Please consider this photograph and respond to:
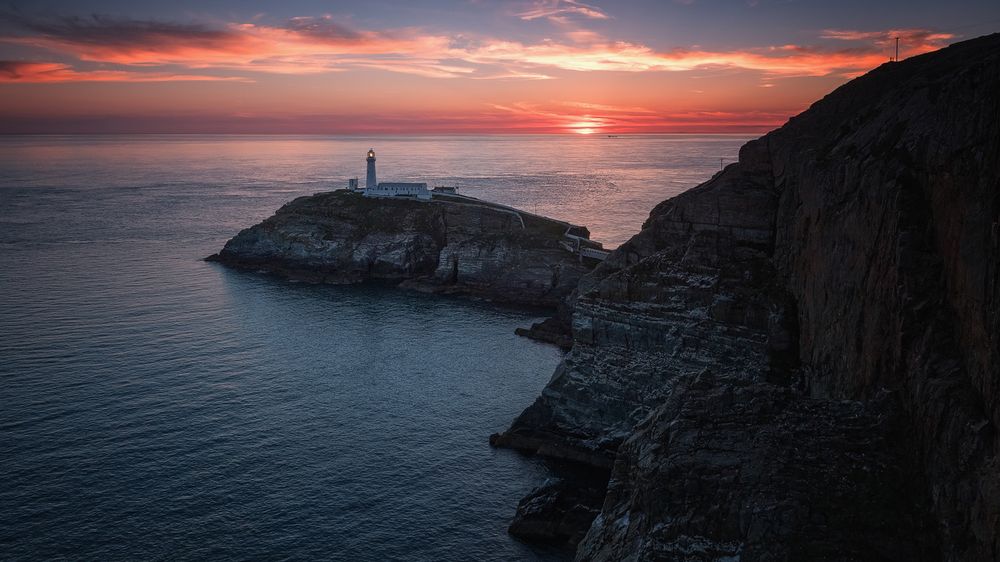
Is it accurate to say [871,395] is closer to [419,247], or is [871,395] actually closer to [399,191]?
[419,247]

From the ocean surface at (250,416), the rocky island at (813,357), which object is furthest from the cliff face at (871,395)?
the ocean surface at (250,416)

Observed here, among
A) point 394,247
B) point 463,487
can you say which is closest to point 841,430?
point 463,487

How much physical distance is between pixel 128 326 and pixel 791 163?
57447mm

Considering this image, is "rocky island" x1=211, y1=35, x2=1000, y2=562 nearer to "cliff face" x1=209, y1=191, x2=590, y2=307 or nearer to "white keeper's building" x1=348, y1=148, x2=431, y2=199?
"cliff face" x1=209, y1=191, x2=590, y2=307

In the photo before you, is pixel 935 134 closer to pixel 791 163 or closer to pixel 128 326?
pixel 791 163

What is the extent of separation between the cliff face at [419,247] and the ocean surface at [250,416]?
6.12m

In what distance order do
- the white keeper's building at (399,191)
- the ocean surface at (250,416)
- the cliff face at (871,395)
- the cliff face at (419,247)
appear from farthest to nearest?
1. the white keeper's building at (399,191)
2. the cliff face at (419,247)
3. the ocean surface at (250,416)
4. the cliff face at (871,395)

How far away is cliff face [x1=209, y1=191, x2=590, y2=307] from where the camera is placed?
90.0 meters

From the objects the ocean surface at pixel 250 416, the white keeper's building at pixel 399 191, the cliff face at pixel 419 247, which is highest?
the white keeper's building at pixel 399 191

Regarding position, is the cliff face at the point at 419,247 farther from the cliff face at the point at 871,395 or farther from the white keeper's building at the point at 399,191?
the cliff face at the point at 871,395

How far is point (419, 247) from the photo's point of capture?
100500 mm

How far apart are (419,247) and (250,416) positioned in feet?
173

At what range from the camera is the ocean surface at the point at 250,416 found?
3662 centimetres

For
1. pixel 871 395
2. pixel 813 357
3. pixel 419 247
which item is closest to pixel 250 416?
pixel 813 357
